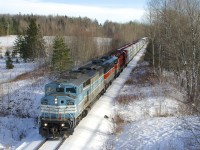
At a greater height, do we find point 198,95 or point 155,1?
point 155,1

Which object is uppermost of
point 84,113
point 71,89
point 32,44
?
point 32,44

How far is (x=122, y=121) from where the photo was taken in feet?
70.7

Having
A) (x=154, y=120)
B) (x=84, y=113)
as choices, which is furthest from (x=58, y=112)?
(x=154, y=120)

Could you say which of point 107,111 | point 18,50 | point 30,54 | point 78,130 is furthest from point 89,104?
point 18,50

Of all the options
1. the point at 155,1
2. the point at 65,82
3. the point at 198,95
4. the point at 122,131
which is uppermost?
the point at 155,1

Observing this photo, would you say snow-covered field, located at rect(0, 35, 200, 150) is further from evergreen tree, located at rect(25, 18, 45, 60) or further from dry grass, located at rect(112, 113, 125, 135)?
evergreen tree, located at rect(25, 18, 45, 60)

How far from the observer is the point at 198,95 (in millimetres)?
23594

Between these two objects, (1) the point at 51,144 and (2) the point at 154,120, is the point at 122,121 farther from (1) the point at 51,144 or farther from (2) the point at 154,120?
(1) the point at 51,144

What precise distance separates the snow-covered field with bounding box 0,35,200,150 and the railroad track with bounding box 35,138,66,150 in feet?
0.72

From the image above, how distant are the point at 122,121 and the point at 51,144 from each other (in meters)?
6.19

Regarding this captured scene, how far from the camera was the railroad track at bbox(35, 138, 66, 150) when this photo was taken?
16391 mm

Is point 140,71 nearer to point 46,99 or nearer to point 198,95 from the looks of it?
point 198,95

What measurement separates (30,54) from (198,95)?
149ft

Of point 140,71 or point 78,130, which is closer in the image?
point 78,130
